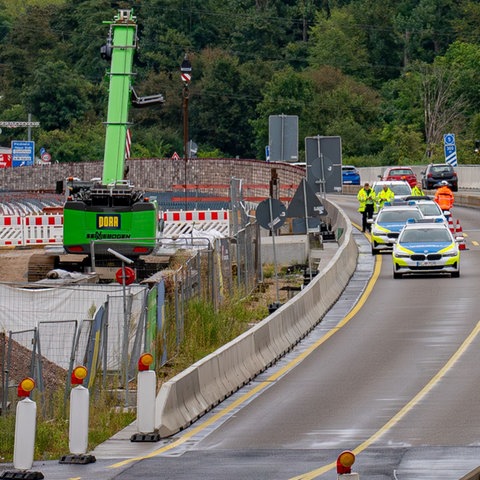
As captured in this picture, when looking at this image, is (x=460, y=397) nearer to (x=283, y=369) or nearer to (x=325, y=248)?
(x=283, y=369)

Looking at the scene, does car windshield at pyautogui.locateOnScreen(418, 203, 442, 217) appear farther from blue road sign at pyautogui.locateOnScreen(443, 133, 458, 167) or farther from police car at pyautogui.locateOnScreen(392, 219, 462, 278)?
blue road sign at pyautogui.locateOnScreen(443, 133, 458, 167)

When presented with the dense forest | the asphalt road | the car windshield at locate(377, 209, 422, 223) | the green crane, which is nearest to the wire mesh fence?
the asphalt road

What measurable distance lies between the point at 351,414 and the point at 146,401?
3.72m

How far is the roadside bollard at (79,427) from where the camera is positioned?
17703 mm

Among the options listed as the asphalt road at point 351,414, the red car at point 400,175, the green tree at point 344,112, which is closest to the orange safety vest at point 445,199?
the asphalt road at point 351,414

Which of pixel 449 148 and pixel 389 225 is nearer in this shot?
pixel 389 225

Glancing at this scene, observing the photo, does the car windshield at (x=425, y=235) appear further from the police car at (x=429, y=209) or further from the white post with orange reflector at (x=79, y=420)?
the white post with orange reflector at (x=79, y=420)

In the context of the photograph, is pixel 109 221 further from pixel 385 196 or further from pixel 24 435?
pixel 24 435

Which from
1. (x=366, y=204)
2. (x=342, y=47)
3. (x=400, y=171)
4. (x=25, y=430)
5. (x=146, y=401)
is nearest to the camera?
(x=25, y=430)

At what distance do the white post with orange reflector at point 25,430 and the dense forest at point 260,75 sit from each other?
3641 inches

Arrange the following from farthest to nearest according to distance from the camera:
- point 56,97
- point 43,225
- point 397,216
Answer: point 56,97
point 43,225
point 397,216

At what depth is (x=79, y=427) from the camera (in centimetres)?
1777

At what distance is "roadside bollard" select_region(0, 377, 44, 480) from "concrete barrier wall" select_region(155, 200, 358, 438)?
2.89 m

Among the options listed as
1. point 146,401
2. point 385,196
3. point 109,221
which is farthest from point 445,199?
point 146,401
